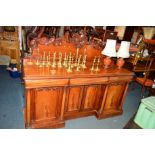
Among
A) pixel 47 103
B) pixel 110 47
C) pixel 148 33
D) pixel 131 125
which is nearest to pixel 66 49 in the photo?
pixel 110 47

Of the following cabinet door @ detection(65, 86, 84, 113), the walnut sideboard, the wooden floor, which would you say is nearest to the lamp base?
the walnut sideboard

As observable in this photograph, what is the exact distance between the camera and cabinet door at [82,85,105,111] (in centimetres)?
210

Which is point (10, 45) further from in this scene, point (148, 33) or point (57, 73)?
point (148, 33)

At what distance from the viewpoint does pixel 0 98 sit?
8.11 feet

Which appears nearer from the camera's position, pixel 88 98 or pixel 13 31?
pixel 88 98

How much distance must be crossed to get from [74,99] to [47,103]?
38cm

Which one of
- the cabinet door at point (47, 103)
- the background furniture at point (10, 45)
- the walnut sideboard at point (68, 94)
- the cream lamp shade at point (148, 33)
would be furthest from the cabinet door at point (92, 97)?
the background furniture at point (10, 45)

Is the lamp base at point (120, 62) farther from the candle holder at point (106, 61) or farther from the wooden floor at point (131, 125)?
the wooden floor at point (131, 125)

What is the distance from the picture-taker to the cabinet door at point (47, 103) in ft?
5.77

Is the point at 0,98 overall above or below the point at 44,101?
below
